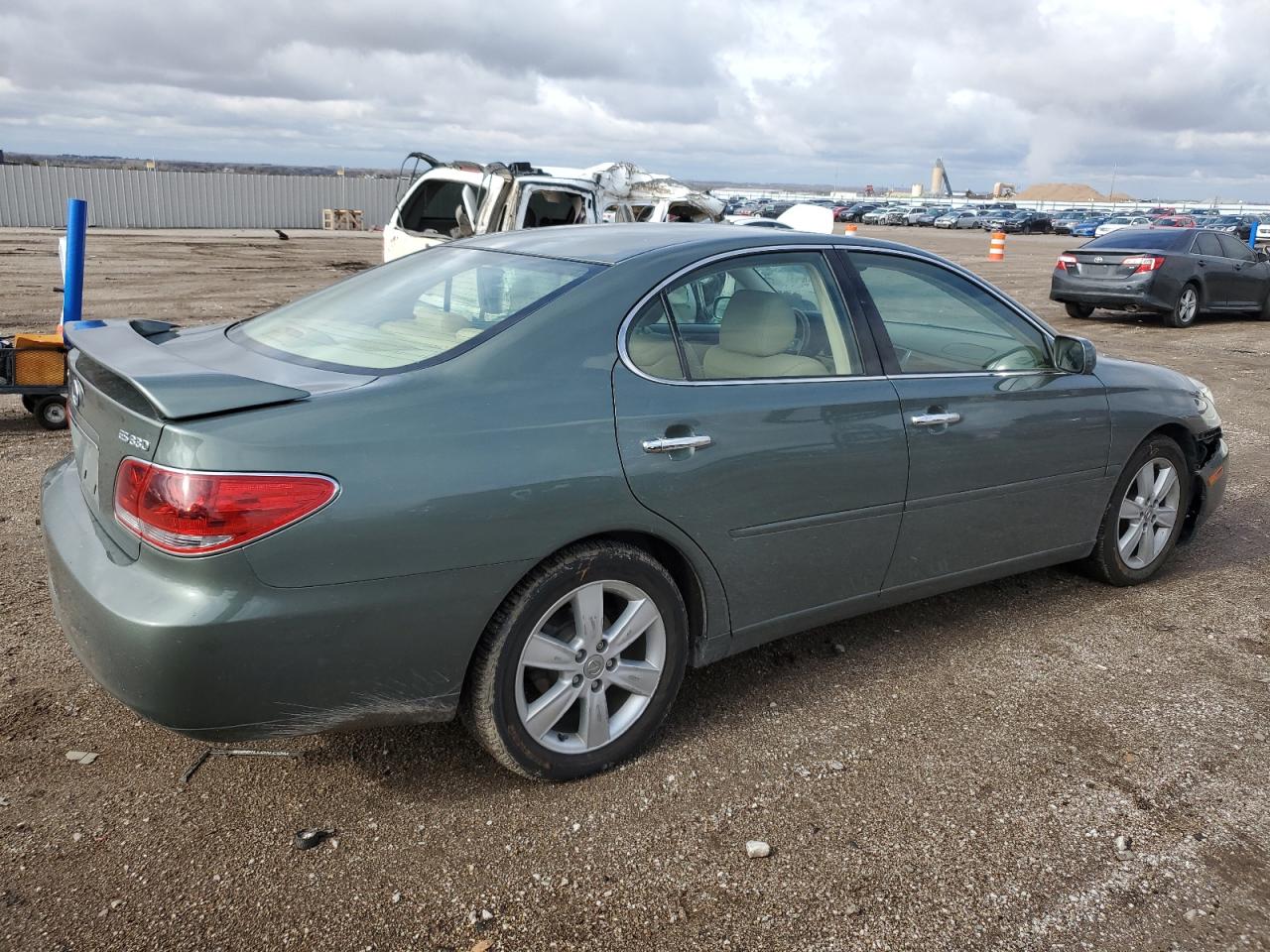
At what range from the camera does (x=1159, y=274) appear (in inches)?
607

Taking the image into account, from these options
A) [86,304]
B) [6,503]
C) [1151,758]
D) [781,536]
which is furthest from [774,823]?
[86,304]

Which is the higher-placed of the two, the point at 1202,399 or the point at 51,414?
the point at 1202,399

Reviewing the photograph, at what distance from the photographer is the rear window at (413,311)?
311 cm

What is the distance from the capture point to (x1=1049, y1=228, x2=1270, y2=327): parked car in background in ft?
50.9

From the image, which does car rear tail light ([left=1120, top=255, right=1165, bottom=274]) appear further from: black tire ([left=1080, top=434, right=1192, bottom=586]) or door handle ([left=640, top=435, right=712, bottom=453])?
door handle ([left=640, top=435, right=712, bottom=453])

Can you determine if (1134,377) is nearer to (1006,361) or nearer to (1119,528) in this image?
(1119,528)

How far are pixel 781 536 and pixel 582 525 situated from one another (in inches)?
31.2

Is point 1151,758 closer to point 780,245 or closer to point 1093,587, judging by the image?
point 1093,587

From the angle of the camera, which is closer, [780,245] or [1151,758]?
[1151,758]

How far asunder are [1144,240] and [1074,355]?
13328 millimetres

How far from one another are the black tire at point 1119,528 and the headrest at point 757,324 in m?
1.90

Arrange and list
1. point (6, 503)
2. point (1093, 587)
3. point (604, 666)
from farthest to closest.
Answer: point (6, 503) < point (1093, 587) < point (604, 666)

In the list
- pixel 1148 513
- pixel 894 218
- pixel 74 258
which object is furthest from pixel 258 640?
pixel 894 218

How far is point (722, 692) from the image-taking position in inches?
150
